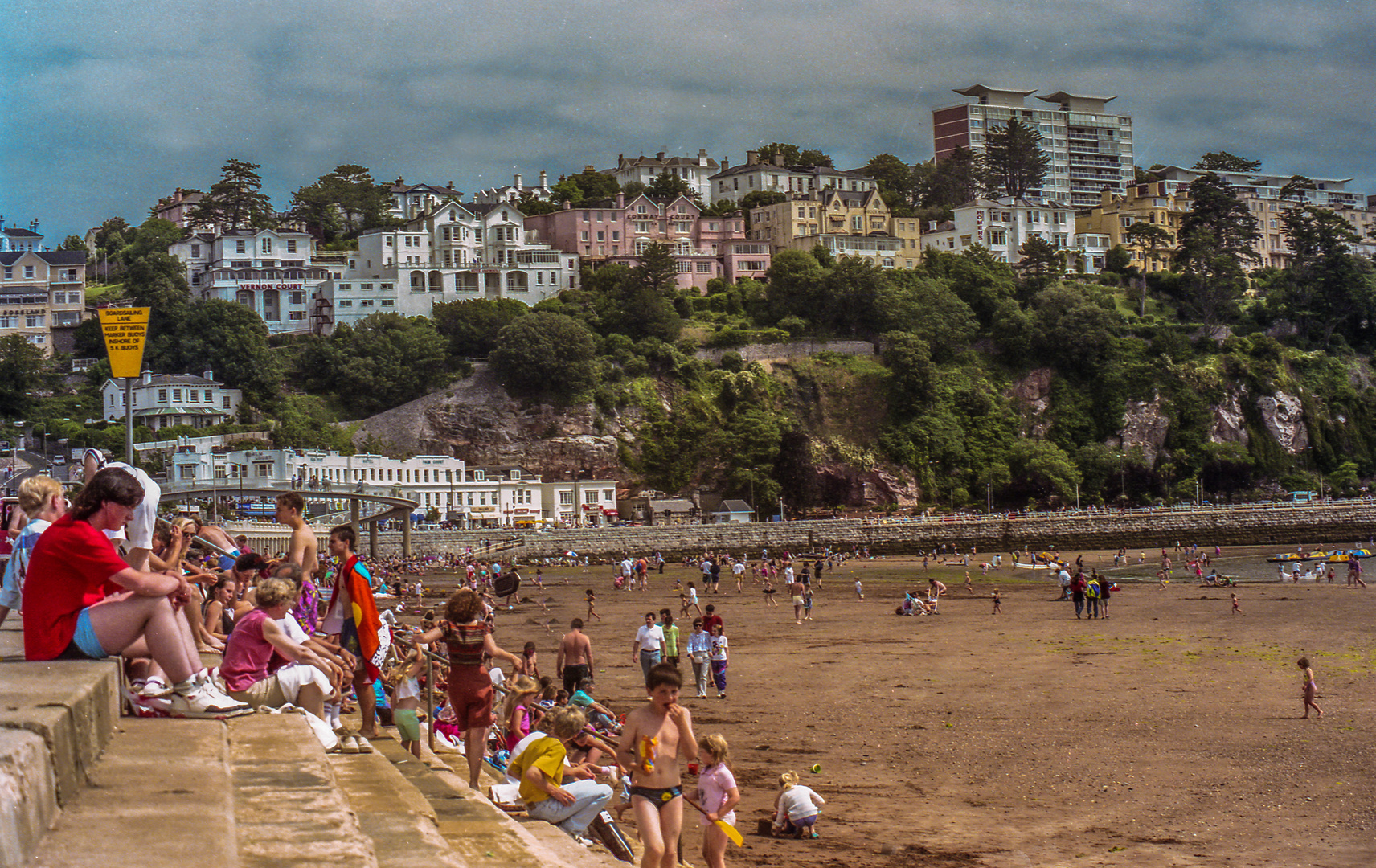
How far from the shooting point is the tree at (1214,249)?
9800cm

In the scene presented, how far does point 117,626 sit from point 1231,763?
11.9 meters

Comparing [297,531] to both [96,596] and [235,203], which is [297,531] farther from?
[235,203]

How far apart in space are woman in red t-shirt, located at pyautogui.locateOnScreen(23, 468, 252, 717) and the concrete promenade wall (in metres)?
55.6

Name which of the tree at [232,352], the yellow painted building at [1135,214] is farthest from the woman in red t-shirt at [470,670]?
the yellow painted building at [1135,214]

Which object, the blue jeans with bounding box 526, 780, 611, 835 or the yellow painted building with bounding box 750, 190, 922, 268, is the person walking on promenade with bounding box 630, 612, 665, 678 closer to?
the blue jeans with bounding box 526, 780, 611, 835

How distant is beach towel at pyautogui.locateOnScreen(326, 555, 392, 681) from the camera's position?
342 inches

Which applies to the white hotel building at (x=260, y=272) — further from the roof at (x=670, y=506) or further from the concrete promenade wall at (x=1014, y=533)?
the roof at (x=670, y=506)

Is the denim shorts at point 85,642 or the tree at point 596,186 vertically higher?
the tree at point 596,186

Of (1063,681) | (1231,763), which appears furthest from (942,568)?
(1231,763)

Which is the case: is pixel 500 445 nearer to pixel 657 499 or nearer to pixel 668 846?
pixel 657 499

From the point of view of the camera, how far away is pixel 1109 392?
84062 mm

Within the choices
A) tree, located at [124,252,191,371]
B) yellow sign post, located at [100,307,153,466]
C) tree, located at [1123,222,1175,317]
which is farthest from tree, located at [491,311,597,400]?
yellow sign post, located at [100,307,153,466]

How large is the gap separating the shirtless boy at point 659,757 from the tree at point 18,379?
76053 millimetres

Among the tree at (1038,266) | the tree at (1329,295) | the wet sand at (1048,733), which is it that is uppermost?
the tree at (1038,266)
